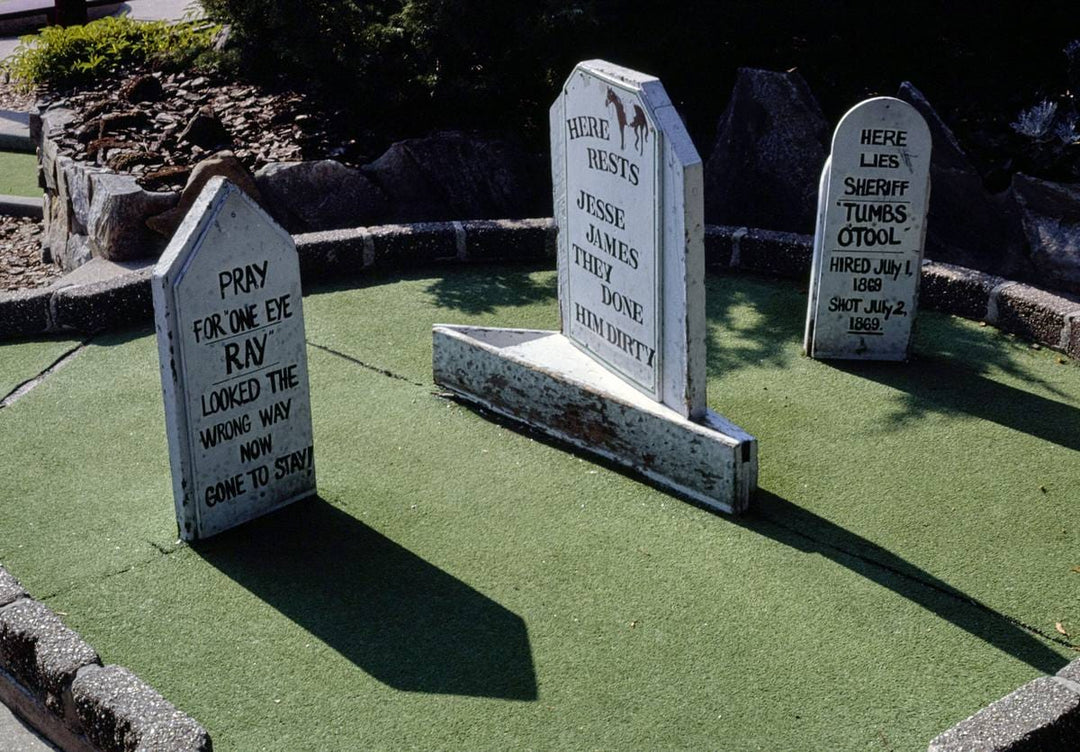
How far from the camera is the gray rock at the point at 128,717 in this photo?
11.7ft

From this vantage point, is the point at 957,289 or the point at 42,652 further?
the point at 957,289

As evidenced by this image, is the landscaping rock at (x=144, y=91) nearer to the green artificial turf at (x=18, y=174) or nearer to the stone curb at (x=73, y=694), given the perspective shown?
the green artificial turf at (x=18, y=174)

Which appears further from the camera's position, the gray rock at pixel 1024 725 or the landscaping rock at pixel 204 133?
the landscaping rock at pixel 204 133

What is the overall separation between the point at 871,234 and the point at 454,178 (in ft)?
10.8

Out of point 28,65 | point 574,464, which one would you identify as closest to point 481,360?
point 574,464

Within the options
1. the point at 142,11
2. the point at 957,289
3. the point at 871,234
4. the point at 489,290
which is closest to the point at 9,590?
the point at 489,290

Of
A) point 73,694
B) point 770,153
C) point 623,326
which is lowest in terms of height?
point 73,694

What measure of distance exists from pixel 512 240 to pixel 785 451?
9.46 ft

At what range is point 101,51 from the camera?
36.1ft

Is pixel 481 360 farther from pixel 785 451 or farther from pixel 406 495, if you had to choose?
pixel 785 451

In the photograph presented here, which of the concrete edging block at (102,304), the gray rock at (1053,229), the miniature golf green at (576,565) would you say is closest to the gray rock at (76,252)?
the concrete edging block at (102,304)

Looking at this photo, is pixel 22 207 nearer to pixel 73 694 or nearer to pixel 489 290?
pixel 489 290

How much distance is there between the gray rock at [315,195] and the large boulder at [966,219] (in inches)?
143

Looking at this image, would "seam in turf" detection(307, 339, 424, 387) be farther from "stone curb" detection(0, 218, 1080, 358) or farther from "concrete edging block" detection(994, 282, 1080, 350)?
"concrete edging block" detection(994, 282, 1080, 350)
